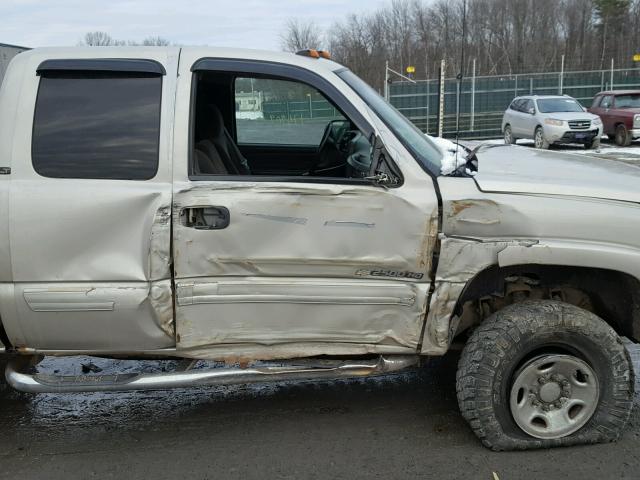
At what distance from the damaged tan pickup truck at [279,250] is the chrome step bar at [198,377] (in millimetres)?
11

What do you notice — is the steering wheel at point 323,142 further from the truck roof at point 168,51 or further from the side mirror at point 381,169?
the side mirror at point 381,169

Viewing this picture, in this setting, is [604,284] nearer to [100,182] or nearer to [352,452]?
[352,452]

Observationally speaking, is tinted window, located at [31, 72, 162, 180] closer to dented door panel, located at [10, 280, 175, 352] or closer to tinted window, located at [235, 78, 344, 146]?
dented door panel, located at [10, 280, 175, 352]

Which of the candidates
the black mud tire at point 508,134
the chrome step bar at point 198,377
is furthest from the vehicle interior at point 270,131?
the black mud tire at point 508,134

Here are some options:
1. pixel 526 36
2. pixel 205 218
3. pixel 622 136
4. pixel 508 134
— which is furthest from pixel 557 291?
pixel 526 36

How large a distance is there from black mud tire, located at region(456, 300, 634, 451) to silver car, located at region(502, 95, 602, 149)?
1570cm

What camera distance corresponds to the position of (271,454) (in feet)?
10.6

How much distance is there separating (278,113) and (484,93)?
71.0 feet

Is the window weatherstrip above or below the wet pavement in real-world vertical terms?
above

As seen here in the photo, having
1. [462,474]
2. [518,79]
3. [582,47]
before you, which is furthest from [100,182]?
[582,47]

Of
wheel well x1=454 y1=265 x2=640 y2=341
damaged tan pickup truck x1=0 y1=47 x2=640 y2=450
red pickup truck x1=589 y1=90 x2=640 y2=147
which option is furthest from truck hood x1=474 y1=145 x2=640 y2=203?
red pickup truck x1=589 y1=90 x2=640 y2=147

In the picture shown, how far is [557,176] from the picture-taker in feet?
10.5

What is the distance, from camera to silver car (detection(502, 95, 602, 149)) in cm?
1738

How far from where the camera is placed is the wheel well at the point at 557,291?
3.15 meters
